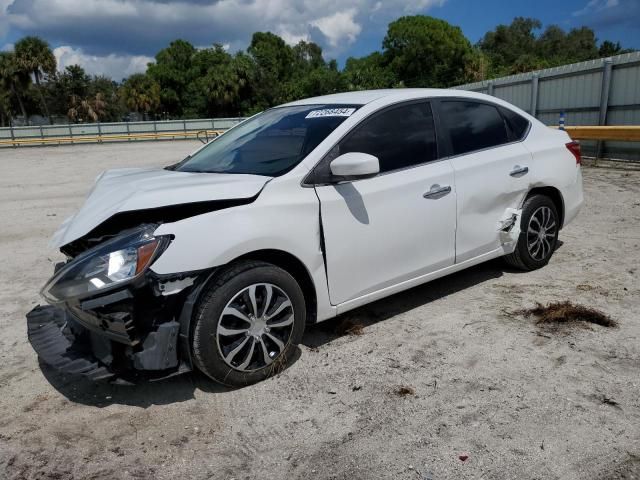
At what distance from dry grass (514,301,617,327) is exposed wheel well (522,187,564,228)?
110cm

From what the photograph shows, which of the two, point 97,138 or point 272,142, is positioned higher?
point 272,142

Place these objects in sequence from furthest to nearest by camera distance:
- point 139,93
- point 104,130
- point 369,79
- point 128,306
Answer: point 139,93
point 369,79
point 104,130
point 128,306

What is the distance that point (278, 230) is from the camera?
3.20 meters

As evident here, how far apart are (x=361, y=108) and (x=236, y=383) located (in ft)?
6.69

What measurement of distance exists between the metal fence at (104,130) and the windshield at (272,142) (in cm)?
3513

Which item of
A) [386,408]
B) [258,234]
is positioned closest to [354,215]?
[258,234]

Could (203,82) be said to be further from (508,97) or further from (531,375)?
(531,375)

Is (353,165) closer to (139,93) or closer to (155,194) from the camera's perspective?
(155,194)

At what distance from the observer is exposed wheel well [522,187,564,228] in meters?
4.86

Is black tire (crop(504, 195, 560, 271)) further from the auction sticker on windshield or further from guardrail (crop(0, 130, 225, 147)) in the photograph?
guardrail (crop(0, 130, 225, 147))

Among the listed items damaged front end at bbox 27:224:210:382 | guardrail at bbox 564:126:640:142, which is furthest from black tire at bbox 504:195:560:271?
guardrail at bbox 564:126:640:142

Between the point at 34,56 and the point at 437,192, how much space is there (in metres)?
55.9

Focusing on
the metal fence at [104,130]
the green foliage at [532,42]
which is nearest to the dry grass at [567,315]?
the metal fence at [104,130]

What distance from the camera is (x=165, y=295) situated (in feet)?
9.44
